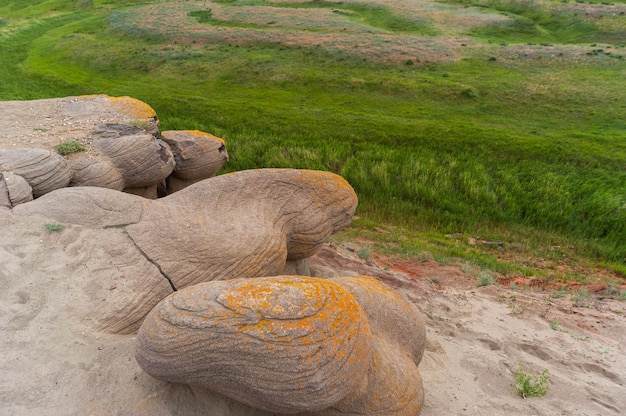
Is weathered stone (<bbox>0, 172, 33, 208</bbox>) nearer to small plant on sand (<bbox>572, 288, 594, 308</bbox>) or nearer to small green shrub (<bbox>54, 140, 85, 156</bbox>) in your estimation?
small green shrub (<bbox>54, 140, 85, 156</bbox>)

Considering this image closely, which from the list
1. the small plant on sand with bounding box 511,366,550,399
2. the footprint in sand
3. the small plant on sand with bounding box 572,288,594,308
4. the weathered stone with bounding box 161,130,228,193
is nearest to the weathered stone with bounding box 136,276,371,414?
the small plant on sand with bounding box 511,366,550,399

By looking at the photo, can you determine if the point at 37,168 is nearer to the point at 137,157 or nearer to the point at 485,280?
the point at 137,157

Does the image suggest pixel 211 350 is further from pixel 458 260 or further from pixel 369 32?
pixel 369 32

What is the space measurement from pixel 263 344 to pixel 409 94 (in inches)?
781

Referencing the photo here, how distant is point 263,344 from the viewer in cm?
412

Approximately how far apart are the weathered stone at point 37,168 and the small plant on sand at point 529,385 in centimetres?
787

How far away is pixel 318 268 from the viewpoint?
31.7 feet

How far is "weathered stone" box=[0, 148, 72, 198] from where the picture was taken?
24.8ft

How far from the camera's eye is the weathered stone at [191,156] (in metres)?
10.6

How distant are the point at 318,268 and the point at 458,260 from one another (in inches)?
164

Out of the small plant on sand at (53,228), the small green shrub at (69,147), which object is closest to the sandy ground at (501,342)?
the small plant on sand at (53,228)

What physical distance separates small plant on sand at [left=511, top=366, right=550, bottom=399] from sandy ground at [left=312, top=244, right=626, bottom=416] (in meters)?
0.08

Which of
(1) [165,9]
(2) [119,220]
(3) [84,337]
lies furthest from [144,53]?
(3) [84,337]

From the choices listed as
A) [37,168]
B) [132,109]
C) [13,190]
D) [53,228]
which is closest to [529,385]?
[53,228]
